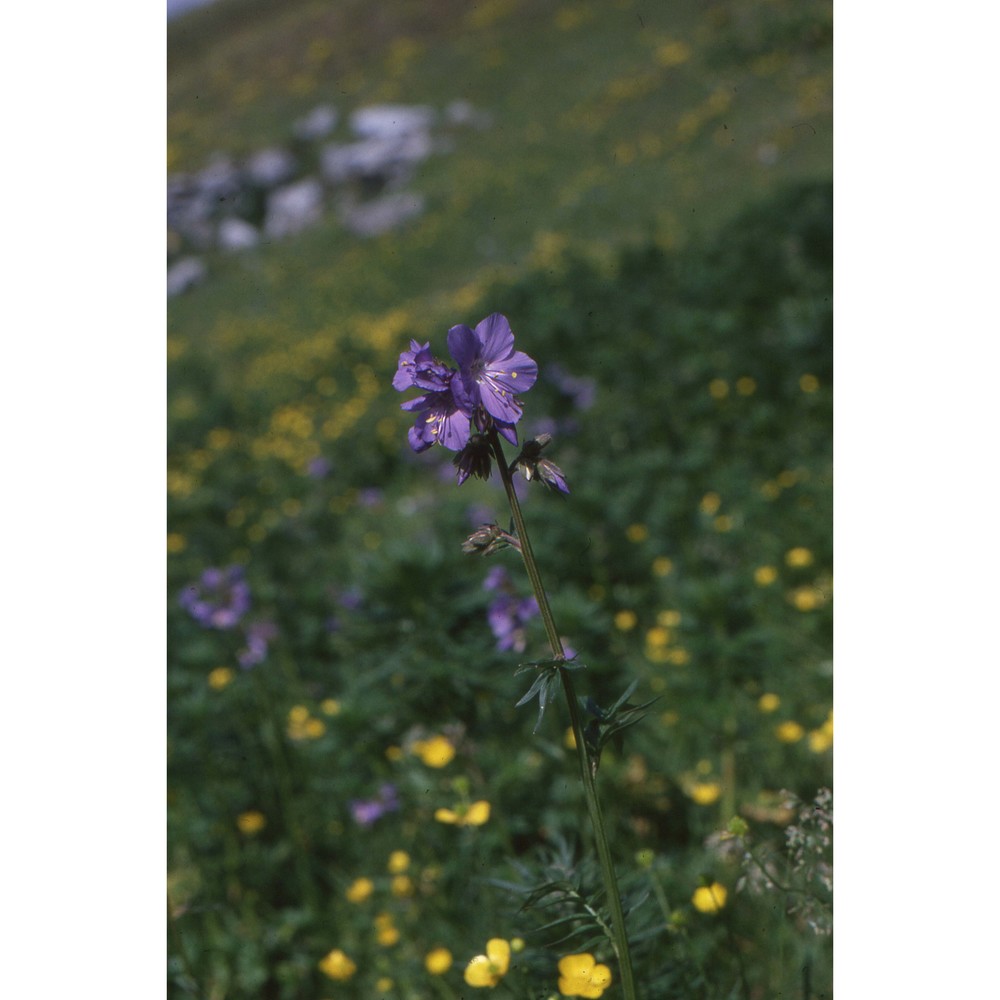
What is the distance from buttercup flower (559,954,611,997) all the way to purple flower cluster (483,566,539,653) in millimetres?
951

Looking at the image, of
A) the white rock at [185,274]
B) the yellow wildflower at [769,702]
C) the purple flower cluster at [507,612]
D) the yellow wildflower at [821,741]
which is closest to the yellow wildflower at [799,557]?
the yellow wildflower at [769,702]

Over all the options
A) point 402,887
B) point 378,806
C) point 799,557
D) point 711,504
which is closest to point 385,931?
point 402,887

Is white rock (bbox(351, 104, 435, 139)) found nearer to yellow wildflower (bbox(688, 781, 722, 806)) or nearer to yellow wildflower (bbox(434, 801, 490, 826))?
yellow wildflower (bbox(688, 781, 722, 806))

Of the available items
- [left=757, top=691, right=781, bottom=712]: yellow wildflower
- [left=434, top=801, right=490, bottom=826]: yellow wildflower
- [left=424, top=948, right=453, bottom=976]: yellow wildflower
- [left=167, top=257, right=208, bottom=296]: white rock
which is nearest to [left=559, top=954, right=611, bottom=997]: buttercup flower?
[left=434, top=801, right=490, bottom=826]: yellow wildflower

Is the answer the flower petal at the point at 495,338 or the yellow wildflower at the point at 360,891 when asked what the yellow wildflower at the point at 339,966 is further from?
the flower petal at the point at 495,338

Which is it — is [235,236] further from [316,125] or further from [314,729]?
[314,729]

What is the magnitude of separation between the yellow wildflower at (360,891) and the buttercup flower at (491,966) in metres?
0.88

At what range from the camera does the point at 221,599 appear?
11.2 feet
